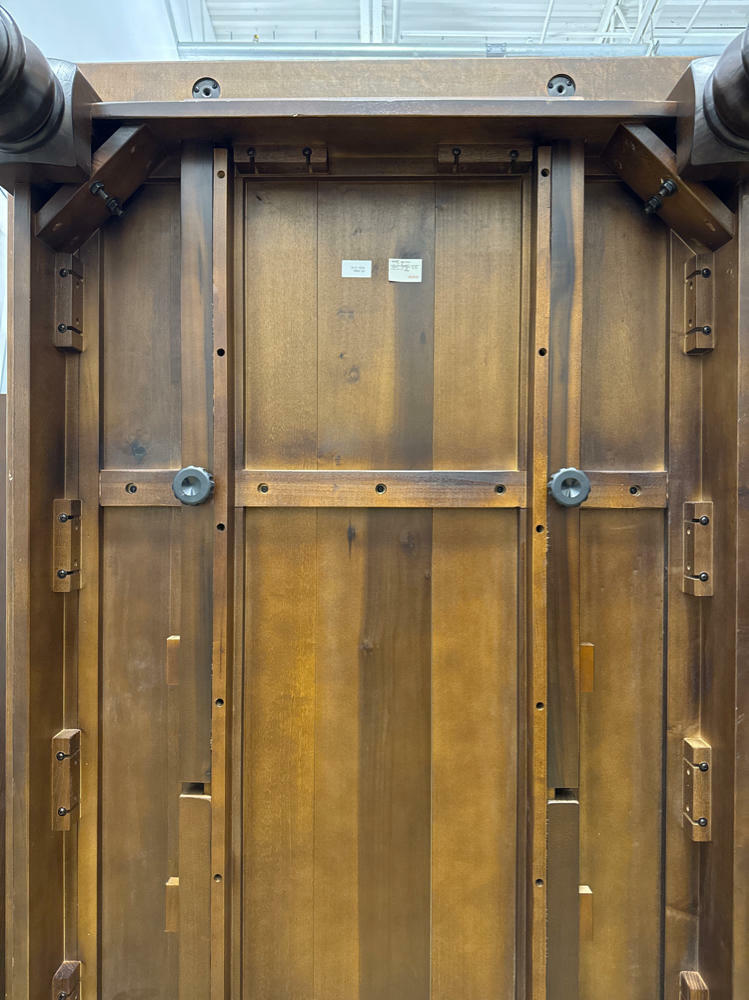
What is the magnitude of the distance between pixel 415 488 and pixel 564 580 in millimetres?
340

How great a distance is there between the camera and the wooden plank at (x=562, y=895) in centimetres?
95

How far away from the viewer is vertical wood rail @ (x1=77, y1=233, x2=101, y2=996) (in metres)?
1.03

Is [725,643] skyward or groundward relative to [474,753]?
Answer: skyward

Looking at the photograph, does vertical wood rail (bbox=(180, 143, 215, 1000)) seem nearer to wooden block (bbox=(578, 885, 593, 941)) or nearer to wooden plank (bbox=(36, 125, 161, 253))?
wooden plank (bbox=(36, 125, 161, 253))

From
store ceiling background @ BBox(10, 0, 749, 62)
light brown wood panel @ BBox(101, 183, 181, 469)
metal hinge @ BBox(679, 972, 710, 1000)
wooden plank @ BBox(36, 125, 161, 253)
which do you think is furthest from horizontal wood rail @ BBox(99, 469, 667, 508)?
store ceiling background @ BBox(10, 0, 749, 62)

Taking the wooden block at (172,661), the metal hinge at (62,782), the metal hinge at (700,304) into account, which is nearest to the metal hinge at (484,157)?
the metal hinge at (700,304)

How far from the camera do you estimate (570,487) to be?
95cm

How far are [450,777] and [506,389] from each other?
0.80 m

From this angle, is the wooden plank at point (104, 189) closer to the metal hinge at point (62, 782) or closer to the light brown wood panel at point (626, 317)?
the light brown wood panel at point (626, 317)

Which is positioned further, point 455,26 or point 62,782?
point 455,26

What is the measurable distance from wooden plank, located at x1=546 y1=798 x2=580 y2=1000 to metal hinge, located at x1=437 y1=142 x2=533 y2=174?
125 centimetres

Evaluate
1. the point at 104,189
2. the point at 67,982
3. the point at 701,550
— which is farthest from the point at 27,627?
the point at 701,550

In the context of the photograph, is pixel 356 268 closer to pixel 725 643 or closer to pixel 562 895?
pixel 725 643

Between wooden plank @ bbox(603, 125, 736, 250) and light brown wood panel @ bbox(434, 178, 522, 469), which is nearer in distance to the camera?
wooden plank @ bbox(603, 125, 736, 250)
